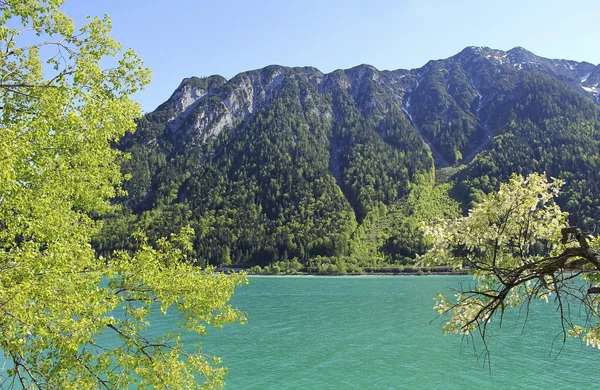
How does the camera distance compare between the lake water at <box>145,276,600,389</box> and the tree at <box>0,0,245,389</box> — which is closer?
the tree at <box>0,0,245,389</box>

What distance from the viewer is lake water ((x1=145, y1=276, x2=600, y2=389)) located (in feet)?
94.6

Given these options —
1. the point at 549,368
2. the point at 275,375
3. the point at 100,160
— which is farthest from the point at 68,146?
the point at 549,368

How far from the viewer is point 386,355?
36.2 meters

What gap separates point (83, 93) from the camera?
751cm

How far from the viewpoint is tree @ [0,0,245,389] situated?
6.16m

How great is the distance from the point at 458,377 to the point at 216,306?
1046 inches

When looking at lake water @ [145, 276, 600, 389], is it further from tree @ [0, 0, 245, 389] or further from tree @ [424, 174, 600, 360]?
tree @ [424, 174, 600, 360]

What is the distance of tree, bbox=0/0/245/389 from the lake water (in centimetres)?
2159

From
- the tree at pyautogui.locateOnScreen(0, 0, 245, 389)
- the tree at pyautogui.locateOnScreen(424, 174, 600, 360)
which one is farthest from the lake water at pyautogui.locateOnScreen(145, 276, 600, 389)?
the tree at pyautogui.locateOnScreen(424, 174, 600, 360)

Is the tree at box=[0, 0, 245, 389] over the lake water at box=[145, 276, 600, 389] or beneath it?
over

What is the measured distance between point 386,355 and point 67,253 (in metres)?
34.6

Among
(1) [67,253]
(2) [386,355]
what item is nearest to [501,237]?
(1) [67,253]

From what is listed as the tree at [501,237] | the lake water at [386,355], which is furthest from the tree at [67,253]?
the lake water at [386,355]

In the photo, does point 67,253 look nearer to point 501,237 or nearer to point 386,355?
point 501,237
